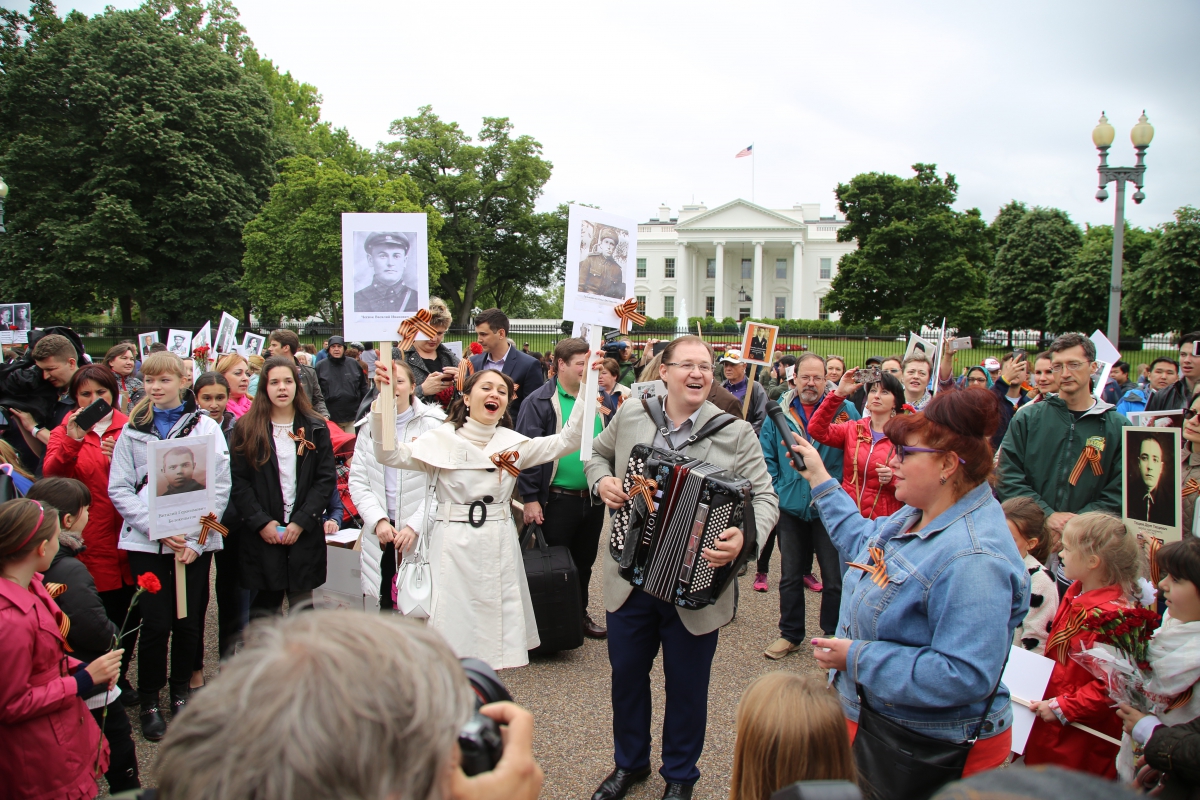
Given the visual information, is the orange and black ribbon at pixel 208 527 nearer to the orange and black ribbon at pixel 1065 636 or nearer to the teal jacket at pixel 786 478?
the teal jacket at pixel 786 478

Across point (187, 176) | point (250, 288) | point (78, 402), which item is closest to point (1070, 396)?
point (78, 402)

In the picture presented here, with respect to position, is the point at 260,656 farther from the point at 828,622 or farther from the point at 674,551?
the point at 828,622

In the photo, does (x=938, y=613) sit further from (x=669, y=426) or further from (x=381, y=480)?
(x=381, y=480)

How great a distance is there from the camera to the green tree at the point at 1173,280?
27406 mm

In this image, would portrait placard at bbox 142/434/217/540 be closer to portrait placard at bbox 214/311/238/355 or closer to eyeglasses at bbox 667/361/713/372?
eyeglasses at bbox 667/361/713/372

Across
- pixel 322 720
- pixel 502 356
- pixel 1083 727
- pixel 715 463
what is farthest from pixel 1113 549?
pixel 502 356

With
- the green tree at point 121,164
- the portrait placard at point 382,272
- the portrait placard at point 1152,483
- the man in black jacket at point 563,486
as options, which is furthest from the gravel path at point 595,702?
the green tree at point 121,164

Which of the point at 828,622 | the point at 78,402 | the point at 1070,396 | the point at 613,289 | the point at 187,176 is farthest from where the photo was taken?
the point at 187,176

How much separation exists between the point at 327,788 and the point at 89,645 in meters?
3.15

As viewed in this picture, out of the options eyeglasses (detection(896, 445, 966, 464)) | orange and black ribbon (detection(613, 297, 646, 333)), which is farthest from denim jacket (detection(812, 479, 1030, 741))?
orange and black ribbon (detection(613, 297, 646, 333))

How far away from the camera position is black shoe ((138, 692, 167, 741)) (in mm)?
3986

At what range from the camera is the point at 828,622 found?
536 cm

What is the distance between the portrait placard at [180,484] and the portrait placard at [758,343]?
14.6 ft

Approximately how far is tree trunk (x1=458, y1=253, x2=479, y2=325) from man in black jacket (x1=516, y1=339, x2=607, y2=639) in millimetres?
47446
